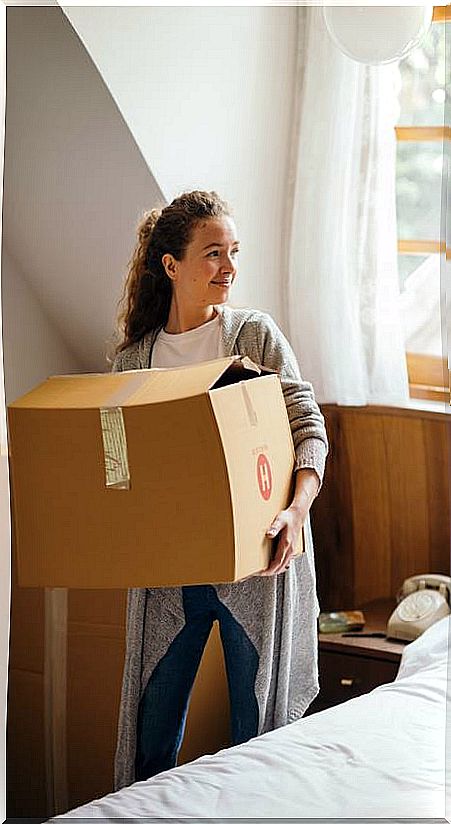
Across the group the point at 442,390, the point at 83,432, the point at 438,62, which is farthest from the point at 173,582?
the point at 438,62

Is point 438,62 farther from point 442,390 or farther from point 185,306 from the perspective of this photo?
point 185,306

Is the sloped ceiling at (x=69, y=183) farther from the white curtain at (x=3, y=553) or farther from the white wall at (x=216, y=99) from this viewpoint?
the white curtain at (x=3, y=553)

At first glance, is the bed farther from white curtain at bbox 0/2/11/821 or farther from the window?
the window

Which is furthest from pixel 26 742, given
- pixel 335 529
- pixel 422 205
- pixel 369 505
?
pixel 422 205

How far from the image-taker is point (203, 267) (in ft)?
6.86

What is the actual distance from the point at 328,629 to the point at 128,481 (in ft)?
3.69

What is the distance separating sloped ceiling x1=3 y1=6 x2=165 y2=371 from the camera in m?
2.20

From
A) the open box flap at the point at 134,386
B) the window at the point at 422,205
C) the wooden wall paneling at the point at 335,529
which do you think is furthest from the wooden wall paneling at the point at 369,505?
the open box flap at the point at 134,386

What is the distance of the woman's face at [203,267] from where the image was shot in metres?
2.08

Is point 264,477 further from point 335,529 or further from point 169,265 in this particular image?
point 335,529

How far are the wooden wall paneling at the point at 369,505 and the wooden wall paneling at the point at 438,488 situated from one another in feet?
0.35

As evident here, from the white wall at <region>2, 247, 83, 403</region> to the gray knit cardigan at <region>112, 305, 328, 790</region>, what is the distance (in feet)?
1.05

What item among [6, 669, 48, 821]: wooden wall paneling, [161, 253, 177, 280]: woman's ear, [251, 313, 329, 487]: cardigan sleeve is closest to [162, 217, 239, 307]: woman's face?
[161, 253, 177, 280]: woman's ear

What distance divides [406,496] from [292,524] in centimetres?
105
